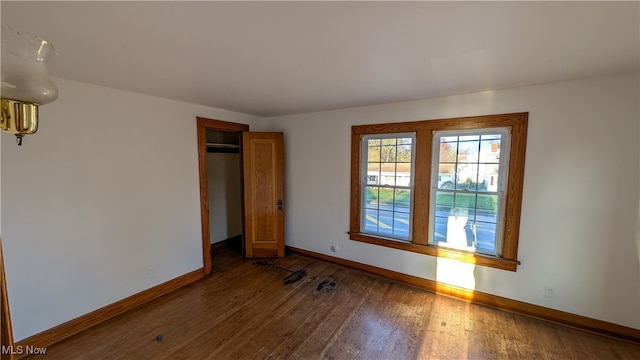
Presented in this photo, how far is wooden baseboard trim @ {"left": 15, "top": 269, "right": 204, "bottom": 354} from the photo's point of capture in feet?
7.38

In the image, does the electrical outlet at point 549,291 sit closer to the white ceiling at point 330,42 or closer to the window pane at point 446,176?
the window pane at point 446,176

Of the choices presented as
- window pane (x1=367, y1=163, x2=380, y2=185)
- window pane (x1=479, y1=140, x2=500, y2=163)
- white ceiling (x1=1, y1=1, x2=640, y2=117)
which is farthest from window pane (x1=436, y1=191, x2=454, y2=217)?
white ceiling (x1=1, y1=1, x2=640, y2=117)

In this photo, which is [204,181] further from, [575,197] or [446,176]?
[575,197]

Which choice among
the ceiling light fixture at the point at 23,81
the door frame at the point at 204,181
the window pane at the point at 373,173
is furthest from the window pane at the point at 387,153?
the ceiling light fixture at the point at 23,81

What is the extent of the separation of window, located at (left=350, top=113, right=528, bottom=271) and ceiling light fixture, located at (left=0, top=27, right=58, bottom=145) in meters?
3.11

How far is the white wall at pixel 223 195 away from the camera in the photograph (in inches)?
181

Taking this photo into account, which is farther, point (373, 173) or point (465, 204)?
point (373, 173)

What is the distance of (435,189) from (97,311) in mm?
3873

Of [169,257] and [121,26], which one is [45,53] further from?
[169,257]

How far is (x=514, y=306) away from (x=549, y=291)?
0.36 metres

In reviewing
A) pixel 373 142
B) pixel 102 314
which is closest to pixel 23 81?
pixel 102 314

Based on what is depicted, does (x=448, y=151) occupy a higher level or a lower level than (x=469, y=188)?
higher

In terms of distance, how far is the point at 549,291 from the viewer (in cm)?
262

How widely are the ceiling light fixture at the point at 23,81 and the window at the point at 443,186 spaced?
3114mm
